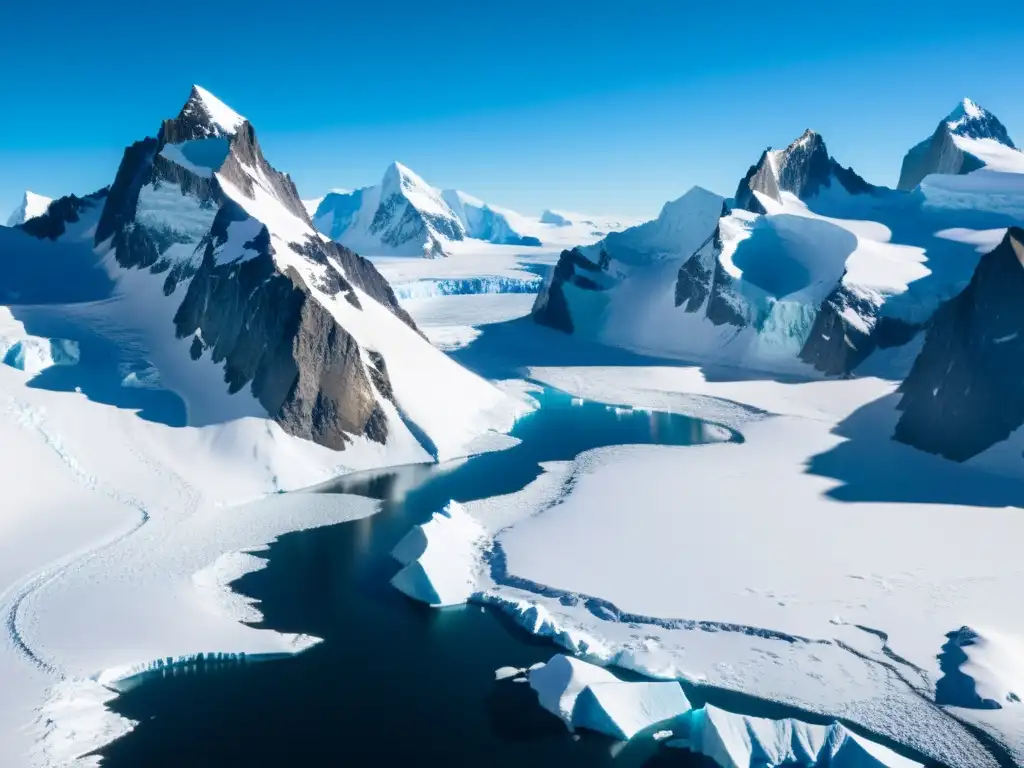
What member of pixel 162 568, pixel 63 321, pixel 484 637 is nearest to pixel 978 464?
pixel 484 637

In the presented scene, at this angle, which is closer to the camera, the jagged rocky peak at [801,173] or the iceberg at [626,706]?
the iceberg at [626,706]

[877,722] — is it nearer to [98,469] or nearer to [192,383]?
[98,469]

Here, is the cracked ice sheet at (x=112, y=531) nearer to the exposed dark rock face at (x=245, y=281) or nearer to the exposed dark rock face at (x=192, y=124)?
the exposed dark rock face at (x=245, y=281)

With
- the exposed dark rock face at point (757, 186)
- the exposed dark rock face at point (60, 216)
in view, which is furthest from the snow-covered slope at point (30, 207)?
the exposed dark rock face at point (757, 186)

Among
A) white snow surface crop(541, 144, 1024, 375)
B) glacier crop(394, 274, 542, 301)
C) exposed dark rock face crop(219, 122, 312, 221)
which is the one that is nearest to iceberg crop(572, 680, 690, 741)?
exposed dark rock face crop(219, 122, 312, 221)

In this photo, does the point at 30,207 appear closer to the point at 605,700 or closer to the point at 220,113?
the point at 220,113

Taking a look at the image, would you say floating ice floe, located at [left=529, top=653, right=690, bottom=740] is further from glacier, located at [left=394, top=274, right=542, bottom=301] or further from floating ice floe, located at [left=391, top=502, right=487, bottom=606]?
glacier, located at [left=394, top=274, right=542, bottom=301]
